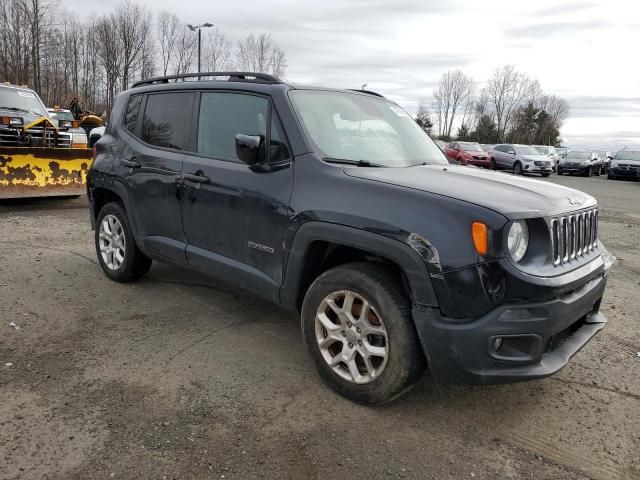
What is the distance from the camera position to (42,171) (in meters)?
9.25

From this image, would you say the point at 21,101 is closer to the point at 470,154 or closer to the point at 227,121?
the point at 227,121

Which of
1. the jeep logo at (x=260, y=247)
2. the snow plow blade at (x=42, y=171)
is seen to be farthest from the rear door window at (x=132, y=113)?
the snow plow blade at (x=42, y=171)

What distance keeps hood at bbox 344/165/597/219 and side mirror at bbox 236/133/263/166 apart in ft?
2.09

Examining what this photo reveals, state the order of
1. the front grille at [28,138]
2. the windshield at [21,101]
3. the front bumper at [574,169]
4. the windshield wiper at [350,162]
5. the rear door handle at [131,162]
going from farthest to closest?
the front bumper at [574,169]
the windshield at [21,101]
the front grille at [28,138]
the rear door handle at [131,162]
the windshield wiper at [350,162]

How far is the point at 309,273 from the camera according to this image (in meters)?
3.33

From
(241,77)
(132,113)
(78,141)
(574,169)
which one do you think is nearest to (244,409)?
(241,77)

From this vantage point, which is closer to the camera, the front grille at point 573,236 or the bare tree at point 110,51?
the front grille at point 573,236

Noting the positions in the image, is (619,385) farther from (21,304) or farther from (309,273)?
(21,304)

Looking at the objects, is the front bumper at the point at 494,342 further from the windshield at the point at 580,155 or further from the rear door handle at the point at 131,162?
the windshield at the point at 580,155

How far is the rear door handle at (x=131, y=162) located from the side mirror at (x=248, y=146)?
158 centimetres

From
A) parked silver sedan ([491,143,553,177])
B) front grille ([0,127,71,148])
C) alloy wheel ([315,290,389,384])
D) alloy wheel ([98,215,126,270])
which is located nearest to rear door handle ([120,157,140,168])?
alloy wheel ([98,215,126,270])

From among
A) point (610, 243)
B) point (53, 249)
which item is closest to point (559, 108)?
point (610, 243)

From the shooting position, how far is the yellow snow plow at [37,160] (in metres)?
8.83

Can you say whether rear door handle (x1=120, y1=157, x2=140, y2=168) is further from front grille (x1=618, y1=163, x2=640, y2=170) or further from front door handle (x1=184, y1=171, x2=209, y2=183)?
front grille (x1=618, y1=163, x2=640, y2=170)
